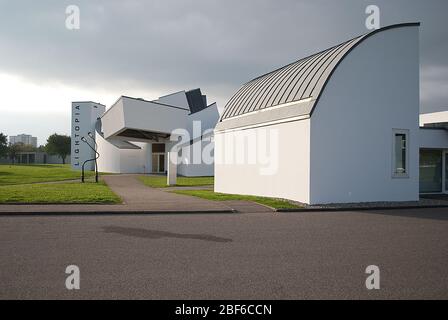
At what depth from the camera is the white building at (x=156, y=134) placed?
41969 mm

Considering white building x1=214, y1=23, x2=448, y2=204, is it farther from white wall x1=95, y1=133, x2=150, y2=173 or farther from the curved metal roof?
white wall x1=95, y1=133, x2=150, y2=173

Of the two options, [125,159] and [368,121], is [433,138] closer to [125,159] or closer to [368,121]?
[368,121]

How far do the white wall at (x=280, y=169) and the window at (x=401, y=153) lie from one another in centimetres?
440

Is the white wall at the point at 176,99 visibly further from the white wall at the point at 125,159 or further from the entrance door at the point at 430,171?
the entrance door at the point at 430,171

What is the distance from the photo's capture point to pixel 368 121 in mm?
16453

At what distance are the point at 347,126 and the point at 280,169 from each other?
10.9ft

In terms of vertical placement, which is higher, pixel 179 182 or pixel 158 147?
pixel 158 147

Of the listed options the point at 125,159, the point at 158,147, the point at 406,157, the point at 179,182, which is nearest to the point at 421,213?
the point at 406,157

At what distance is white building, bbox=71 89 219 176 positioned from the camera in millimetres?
41969

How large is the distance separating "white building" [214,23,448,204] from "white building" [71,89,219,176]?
2513 centimetres

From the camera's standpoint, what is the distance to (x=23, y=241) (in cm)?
823

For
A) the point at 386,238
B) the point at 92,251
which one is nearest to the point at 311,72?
the point at 386,238

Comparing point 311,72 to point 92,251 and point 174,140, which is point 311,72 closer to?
point 92,251

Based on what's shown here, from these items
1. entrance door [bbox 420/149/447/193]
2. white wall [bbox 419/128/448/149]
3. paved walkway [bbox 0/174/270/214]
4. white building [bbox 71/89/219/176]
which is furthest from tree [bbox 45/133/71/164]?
white wall [bbox 419/128/448/149]
